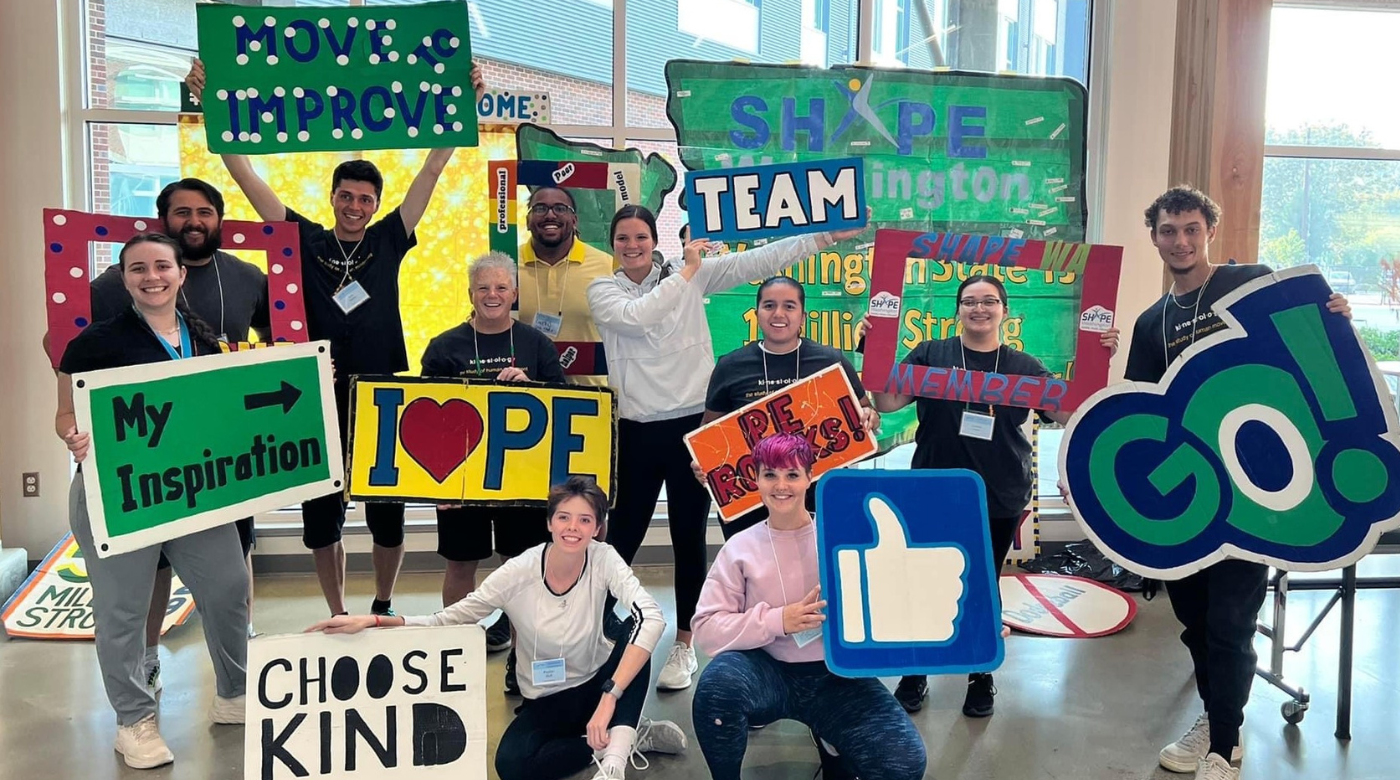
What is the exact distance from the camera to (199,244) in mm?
3197

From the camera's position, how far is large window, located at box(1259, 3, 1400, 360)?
17.3 feet

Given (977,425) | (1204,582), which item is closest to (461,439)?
(977,425)

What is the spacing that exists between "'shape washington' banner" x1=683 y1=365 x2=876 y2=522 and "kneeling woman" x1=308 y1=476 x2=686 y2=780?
1.77 ft

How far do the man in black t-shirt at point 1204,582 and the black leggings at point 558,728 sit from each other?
1.60 metres

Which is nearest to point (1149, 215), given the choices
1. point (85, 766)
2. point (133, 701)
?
point (133, 701)

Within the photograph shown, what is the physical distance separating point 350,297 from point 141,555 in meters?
1.10

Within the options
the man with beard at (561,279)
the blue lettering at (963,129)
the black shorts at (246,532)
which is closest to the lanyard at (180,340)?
the black shorts at (246,532)

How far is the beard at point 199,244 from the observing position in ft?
10.5

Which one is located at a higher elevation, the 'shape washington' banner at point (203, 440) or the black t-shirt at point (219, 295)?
the black t-shirt at point (219, 295)

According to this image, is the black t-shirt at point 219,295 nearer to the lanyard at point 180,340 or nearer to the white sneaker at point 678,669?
the lanyard at point 180,340

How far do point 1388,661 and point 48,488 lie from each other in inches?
238

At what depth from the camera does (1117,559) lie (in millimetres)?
2770

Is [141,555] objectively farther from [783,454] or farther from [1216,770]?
[1216,770]

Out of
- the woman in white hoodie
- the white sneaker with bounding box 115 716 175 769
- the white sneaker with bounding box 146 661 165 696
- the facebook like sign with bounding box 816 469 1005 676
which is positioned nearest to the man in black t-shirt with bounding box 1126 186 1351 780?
the facebook like sign with bounding box 816 469 1005 676
